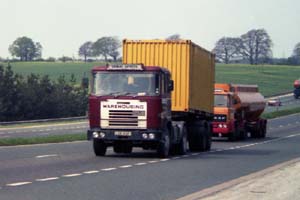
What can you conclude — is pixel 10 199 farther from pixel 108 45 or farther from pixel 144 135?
pixel 108 45

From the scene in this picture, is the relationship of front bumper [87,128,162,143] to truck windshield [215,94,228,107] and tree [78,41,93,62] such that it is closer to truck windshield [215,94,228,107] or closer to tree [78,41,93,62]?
truck windshield [215,94,228,107]

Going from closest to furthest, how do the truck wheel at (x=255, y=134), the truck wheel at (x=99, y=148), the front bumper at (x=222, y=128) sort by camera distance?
the truck wheel at (x=99, y=148)
the front bumper at (x=222, y=128)
the truck wheel at (x=255, y=134)

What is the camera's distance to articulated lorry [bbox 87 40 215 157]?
2811cm

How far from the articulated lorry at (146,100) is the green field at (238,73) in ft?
290

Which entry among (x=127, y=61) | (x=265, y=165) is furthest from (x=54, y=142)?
(x=265, y=165)

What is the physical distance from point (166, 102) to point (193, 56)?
12.8 ft

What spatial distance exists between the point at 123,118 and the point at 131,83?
1084mm

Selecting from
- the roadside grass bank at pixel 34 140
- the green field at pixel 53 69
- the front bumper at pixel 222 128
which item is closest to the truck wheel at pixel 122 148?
the roadside grass bank at pixel 34 140

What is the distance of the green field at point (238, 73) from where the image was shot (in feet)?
429

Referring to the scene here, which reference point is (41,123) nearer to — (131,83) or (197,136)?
(197,136)

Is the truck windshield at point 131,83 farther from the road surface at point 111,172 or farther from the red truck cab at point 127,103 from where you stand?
the road surface at point 111,172

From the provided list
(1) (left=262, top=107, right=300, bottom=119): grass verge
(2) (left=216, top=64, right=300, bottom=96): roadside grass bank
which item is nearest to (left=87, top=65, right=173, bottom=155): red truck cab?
(1) (left=262, top=107, right=300, bottom=119): grass verge

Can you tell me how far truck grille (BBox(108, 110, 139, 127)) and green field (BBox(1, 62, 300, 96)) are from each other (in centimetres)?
9214

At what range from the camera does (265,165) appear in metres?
26.9
